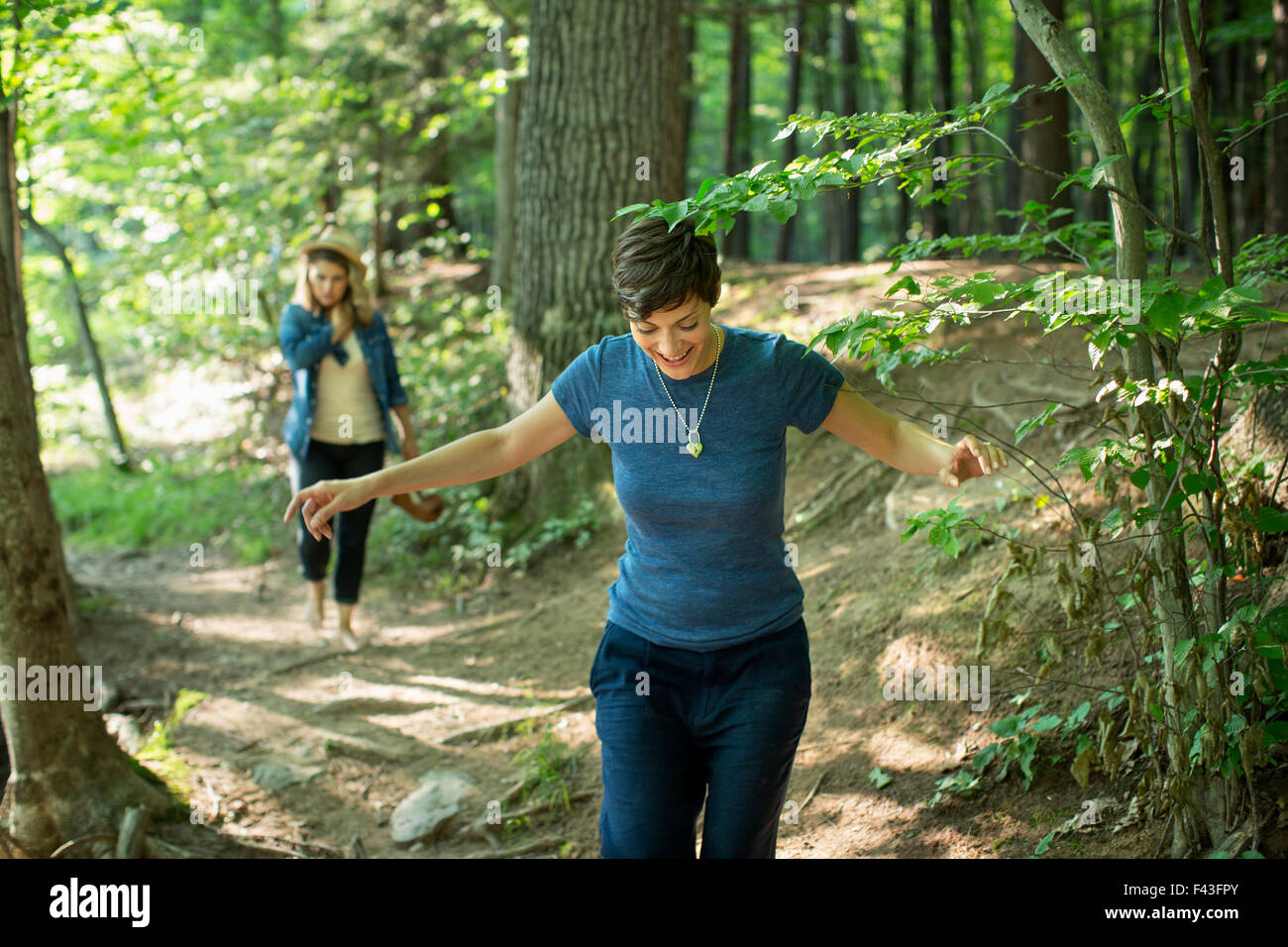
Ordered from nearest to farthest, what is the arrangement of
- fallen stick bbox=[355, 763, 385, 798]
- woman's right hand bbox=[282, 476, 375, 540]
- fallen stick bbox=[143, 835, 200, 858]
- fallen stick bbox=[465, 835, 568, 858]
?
woman's right hand bbox=[282, 476, 375, 540], fallen stick bbox=[143, 835, 200, 858], fallen stick bbox=[465, 835, 568, 858], fallen stick bbox=[355, 763, 385, 798]

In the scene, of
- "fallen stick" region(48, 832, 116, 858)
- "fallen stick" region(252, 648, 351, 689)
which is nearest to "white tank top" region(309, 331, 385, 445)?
"fallen stick" region(252, 648, 351, 689)

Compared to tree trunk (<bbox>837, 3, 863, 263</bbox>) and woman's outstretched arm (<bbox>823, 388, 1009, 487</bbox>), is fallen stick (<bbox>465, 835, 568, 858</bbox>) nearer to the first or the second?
woman's outstretched arm (<bbox>823, 388, 1009, 487</bbox>)

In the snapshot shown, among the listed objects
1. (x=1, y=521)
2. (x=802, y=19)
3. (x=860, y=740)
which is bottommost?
(x=860, y=740)

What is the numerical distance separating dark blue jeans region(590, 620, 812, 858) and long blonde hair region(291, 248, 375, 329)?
412 cm

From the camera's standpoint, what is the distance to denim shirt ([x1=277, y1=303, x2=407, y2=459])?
19.0 feet

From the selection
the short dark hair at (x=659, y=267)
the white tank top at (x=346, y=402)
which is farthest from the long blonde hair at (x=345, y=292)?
the short dark hair at (x=659, y=267)

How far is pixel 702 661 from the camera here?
2465 mm

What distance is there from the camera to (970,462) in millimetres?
2410

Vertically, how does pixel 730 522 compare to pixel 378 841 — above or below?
above
